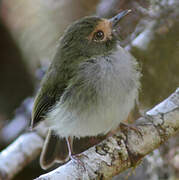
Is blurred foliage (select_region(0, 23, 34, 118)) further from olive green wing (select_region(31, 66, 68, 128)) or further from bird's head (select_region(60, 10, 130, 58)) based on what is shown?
bird's head (select_region(60, 10, 130, 58))

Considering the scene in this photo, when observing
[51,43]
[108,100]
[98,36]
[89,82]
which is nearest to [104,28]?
[98,36]

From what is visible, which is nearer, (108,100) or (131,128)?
(108,100)

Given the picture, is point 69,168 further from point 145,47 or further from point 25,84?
point 25,84

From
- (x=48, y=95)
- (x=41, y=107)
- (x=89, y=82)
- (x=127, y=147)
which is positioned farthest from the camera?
(x=41, y=107)

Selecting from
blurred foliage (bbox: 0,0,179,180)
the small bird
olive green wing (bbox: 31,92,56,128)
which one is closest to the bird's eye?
the small bird

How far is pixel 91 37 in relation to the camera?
3145mm

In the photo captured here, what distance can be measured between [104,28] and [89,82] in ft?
1.79

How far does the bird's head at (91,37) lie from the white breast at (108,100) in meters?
0.11

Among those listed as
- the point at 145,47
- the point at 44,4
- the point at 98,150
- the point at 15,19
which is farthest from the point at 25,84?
the point at 98,150

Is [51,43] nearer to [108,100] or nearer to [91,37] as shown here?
[91,37]

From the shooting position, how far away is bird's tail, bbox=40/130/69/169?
369 cm

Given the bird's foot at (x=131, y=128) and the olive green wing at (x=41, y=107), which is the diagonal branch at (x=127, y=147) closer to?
the bird's foot at (x=131, y=128)

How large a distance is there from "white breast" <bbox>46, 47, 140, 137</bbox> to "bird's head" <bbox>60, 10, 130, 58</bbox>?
0.11 metres

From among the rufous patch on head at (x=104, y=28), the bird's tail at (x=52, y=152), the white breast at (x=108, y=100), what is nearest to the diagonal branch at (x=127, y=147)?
the white breast at (x=108, y=100)
